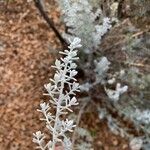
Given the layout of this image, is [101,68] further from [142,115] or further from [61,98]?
[61,98]

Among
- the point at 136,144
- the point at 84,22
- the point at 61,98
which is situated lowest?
the point at 61,98

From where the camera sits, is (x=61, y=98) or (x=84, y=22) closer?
(x=61, y=98)

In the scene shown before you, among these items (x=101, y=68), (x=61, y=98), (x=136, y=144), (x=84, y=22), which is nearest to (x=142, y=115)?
(x=136, y=144)

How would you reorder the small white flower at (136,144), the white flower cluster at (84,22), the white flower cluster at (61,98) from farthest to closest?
the small white flower at (136,144), the white flower cluster at (84,22), the white flower cluster at (61,98)

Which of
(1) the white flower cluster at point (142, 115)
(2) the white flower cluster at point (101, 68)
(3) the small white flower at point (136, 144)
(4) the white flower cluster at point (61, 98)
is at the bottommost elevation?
(4) the white flower cluster at point (61, 98)

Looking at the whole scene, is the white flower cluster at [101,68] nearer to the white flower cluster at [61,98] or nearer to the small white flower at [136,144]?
the small white flower at [136,144]

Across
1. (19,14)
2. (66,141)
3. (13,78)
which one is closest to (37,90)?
(13,78)

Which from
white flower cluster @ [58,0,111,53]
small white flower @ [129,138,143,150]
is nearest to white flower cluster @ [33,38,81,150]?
white flower cluster @ [58,0,111,53]

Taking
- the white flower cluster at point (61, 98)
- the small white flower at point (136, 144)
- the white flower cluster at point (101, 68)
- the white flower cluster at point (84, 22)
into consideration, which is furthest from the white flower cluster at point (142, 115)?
the white flower cluster at point (61, 98)
